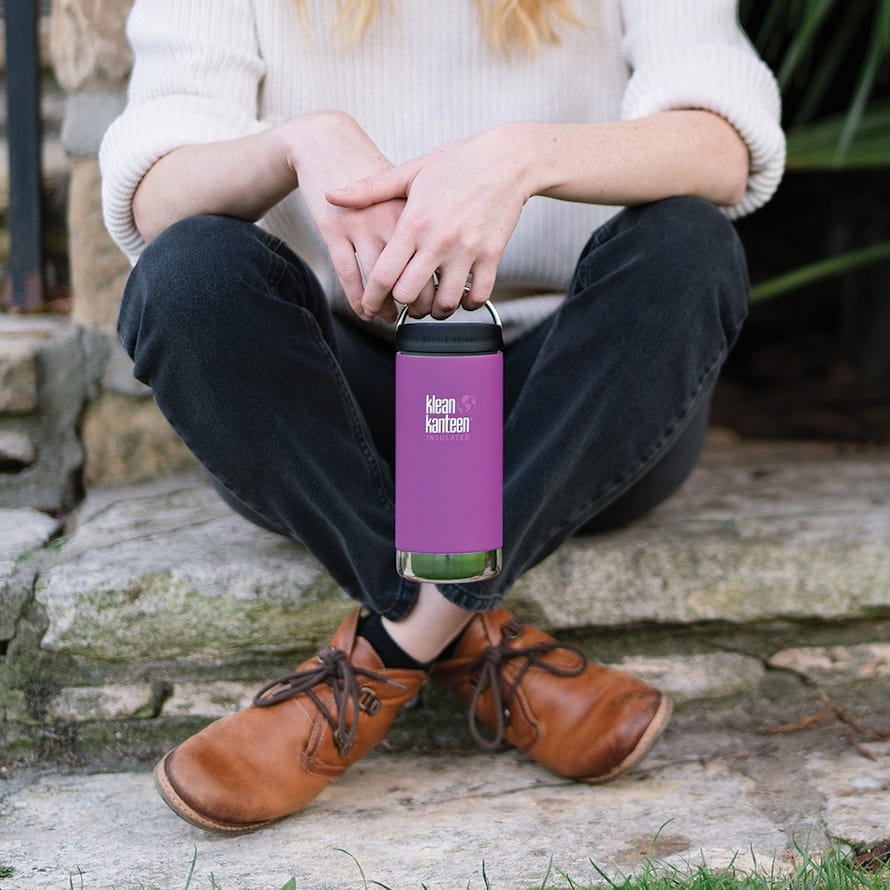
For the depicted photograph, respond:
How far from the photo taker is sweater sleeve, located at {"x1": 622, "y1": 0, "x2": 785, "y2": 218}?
129 cm

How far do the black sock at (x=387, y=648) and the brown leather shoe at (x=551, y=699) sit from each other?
8 centimetres

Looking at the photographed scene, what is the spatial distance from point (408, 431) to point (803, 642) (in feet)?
2.59

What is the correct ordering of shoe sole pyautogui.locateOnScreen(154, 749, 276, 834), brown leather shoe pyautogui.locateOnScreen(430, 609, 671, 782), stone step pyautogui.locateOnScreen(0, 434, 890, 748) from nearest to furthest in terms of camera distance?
shoe sole pyautogui.locateOnScreen(154, 749, 276, 834) < brown leather shoe pyautogui.locateOnScreen(430, 609, 671, 782) < stone step pyautogui.locateOnScreen(0, 434, 890, 748)

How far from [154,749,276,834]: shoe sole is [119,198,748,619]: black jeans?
276mm

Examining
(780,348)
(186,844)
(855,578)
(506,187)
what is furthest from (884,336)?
(186,844)

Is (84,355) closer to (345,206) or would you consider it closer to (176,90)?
(176,90)

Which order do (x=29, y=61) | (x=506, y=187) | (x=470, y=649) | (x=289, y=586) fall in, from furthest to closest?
1. (x=29, y=61)
2. (x=289, y=586)
3. (x=470, y=649)
4. (x=506, y=187)

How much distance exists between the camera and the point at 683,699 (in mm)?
1507

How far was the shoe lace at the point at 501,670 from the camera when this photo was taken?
135 cm

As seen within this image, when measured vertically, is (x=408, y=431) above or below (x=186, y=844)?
above

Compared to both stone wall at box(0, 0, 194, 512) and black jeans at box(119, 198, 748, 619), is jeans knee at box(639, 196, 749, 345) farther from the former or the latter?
stone wall at box(0, 0, 194, 512)

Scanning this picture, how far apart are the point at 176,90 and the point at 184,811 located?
811 millimetres

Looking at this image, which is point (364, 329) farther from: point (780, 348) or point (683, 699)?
point (780, 348)

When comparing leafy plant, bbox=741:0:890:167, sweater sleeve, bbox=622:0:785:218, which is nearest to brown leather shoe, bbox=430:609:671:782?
sweater sleeve, bbox=622:0:785:218
